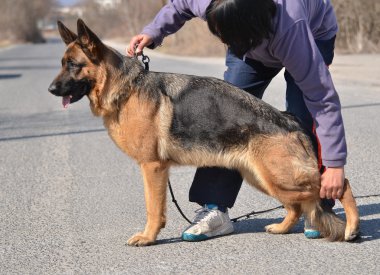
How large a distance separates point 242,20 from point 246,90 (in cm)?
90

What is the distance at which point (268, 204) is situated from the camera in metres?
5.49

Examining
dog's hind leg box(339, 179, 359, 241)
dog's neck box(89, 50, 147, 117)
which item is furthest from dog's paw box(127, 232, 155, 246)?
dog's hind leg box(339, 179, 359, 241)

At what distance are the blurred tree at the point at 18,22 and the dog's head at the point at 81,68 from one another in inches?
3522

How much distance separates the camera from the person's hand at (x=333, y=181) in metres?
4.14

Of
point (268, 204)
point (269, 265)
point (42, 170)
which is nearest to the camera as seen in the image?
point (269, 265)

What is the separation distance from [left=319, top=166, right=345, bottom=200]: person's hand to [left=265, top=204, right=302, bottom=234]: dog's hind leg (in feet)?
1.05

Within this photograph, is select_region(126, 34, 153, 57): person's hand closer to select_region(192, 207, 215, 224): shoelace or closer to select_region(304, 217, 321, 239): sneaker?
select_region(192, 207, 215, 224): shoelace

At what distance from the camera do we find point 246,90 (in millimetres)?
4633

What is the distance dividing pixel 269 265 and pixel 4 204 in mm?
2637

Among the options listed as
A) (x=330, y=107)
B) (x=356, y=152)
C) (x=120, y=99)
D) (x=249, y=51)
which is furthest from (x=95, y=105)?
→ (x=356, y=152)

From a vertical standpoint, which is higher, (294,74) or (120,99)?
(294,74)

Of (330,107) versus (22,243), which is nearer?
(330,107)

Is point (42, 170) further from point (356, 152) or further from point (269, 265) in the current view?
point (269, 265)

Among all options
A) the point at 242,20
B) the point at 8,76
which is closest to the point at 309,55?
the point at 242,20
